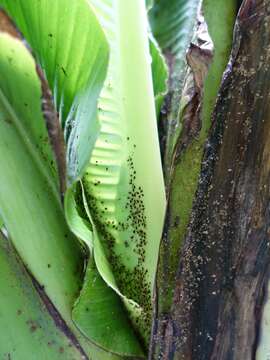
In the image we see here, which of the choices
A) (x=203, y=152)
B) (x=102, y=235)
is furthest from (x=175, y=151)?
(x=102, y=235)

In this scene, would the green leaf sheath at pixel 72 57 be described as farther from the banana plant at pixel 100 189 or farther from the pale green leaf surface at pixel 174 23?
the pale green leaf surface at pixel 174 23

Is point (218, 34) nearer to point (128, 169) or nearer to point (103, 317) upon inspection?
point (128, 169)

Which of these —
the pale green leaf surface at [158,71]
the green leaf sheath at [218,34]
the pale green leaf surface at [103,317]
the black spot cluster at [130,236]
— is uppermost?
the green leaf sheath at [218,34]

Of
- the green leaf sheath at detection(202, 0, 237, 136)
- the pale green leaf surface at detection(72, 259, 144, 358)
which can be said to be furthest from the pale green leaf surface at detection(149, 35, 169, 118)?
the pale green leaf surface at detection(72, 259, 144, 358)

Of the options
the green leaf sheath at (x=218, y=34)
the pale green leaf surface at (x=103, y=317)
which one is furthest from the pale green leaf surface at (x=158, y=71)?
the pale green leaf surface at (x=103, y=317)

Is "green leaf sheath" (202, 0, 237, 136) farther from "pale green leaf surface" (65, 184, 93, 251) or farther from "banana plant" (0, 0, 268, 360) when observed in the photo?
"pale green leaf surface" (65, 184, 93, 251)

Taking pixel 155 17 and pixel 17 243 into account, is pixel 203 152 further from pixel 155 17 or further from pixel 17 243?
pixel 155 17
